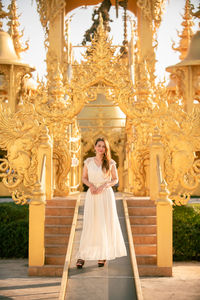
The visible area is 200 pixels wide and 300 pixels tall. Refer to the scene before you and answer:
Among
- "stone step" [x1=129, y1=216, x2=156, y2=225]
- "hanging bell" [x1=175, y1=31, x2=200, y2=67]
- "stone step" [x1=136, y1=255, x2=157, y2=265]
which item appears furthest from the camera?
"hanging bell" [x1=175, y1=31, x2=200, y2=67]

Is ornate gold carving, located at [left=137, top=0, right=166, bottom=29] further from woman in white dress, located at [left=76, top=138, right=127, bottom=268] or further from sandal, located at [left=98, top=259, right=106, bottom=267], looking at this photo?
sandal, located at [left=98, top=259, right=106, bottom=267]

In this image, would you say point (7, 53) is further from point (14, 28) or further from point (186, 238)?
point (186, 238)

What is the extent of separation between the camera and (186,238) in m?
7.41

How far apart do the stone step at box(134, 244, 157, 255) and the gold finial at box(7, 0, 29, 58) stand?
444 inches

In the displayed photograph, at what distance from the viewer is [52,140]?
820cm

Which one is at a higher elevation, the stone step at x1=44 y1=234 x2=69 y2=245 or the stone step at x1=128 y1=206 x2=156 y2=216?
the stone step at x1=128 y1=206 x2=156 y2=216

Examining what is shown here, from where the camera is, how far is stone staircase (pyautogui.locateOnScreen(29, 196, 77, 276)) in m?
6.03

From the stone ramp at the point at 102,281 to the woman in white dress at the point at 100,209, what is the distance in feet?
0.37

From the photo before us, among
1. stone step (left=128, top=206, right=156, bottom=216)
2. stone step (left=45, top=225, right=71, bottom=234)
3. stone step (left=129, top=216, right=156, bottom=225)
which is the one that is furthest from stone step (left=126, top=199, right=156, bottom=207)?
stone step (left=45, top=225, right=71, bottom=234)

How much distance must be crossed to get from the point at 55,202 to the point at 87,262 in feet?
7.57

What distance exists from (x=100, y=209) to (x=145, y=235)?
178 cm

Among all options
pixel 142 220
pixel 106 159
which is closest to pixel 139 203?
pixel 142 220

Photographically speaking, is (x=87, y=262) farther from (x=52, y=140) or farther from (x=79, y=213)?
(x=52, y=140)

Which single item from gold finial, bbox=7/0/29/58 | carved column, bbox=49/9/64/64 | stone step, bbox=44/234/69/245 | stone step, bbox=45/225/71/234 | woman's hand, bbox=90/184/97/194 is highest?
gold finial, bbox=7/0/29/58
